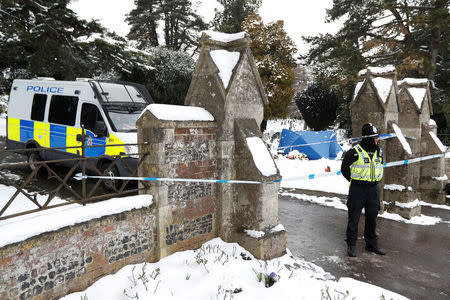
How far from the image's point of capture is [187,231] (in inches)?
181

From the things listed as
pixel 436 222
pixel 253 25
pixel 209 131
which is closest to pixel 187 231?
pixel 209 131

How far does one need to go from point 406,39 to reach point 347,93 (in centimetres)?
457

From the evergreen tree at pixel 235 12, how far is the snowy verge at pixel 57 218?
2776 centimetres

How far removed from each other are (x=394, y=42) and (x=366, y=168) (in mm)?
17077

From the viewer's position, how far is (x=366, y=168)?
190 inches

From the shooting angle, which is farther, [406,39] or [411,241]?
[406,39]

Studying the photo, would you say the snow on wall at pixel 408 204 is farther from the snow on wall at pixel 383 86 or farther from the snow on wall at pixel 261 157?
the snow on wall at pixel 261 157

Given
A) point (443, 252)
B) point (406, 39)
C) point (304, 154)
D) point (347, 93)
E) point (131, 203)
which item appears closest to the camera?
point (131, 203)

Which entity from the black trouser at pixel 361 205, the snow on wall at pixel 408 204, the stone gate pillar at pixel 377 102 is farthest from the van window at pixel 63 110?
the snow on wall at pixel 408 204

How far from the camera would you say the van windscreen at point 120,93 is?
22.7 feet

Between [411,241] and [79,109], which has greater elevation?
[79,109]

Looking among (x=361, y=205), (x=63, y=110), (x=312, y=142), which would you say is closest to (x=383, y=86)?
(x=361, y=205)

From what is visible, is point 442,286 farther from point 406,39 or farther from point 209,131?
point 406,39

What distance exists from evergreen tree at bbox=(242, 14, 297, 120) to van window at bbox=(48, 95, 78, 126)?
17.6m
